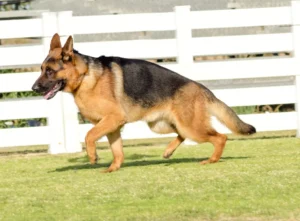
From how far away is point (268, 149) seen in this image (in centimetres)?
1162

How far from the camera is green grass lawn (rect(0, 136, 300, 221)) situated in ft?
23.7

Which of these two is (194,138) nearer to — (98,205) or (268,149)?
(268,149)

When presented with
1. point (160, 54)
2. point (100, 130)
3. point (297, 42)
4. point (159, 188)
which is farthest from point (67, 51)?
point (297, 42)

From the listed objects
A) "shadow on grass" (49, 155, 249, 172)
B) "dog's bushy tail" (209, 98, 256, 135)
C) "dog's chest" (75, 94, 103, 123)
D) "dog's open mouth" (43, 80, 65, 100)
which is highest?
"dog's open mouth" (43, 80, 65, 100)

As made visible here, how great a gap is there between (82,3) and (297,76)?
5.59m

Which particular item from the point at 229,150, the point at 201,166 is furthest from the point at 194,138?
the point at 229,150

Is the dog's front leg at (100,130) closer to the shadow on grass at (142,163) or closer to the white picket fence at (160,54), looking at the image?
the shadow on grass at (142,163)

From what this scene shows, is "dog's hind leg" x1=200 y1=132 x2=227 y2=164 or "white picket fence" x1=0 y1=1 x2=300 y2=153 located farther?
"white picket fence" x1=0 y1=1 x2=300 y2=153

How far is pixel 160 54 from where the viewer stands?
42.4 ft

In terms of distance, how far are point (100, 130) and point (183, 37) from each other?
3.67 m

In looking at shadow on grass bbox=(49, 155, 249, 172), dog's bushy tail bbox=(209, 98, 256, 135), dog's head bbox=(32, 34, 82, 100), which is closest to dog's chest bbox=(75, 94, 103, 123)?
dog's head bbox=(32, 34, 82, 100)

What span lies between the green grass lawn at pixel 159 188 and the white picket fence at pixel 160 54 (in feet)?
3.48

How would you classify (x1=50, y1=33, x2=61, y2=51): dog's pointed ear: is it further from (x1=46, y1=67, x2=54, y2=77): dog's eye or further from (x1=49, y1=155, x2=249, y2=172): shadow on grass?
(x1=49, y1=155, x2=249, y2=172): shadow on grass

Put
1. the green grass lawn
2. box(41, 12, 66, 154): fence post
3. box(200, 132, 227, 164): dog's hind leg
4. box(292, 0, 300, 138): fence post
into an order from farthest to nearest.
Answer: box(292, 0, 300, 138): fence post < box(41, 12, 66, 154): fence post < box(200, 132, 227, 164): dog's hind leg < the green grass lawn
